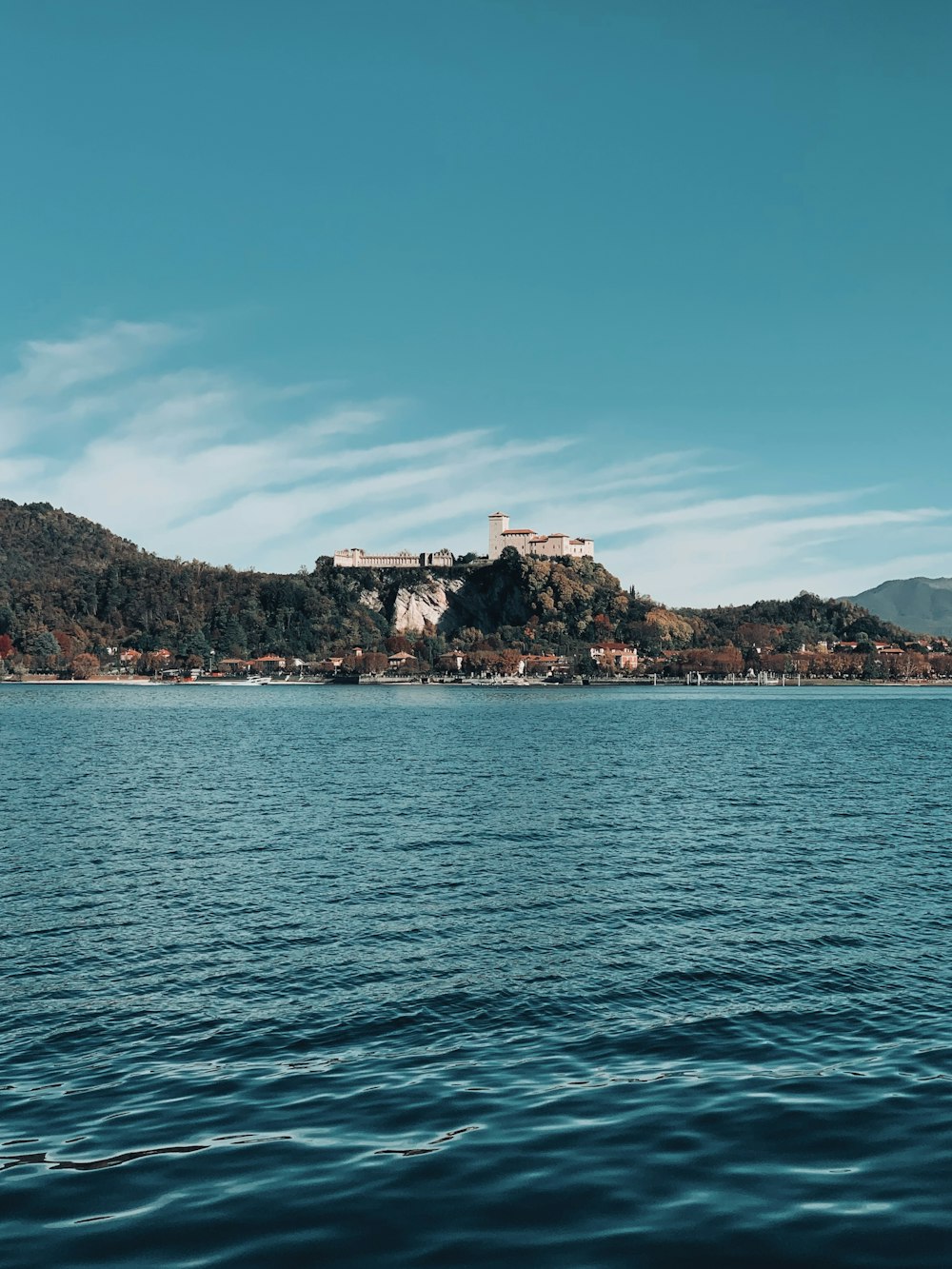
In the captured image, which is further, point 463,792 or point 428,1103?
point 463,792

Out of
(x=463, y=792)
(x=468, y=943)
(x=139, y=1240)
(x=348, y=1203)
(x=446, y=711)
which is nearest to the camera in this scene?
(x=139, y=1240)

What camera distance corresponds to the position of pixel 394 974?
77.9 ft

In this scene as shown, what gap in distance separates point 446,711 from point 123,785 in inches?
4960

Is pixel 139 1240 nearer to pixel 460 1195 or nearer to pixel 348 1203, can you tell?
pixel 348 1203

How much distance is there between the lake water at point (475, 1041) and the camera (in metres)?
12.5

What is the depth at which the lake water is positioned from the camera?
12.5 metres

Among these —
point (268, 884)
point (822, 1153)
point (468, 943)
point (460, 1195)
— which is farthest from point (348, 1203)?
point (268, 884)

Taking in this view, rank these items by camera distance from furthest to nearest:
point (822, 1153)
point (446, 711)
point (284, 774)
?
point (446, 711)
point (284, 774)
point (822, 1153)

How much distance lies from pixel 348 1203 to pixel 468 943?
1418 centimetres

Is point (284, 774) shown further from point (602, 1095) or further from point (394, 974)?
point (602, 1095)

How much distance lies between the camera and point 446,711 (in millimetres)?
188750

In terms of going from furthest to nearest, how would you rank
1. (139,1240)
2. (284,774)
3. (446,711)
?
(446,711)
(284,774)
(139,1240)

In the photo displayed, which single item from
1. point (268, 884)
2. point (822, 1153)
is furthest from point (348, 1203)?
point (268, 884)

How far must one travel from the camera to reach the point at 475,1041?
62.8 ft
